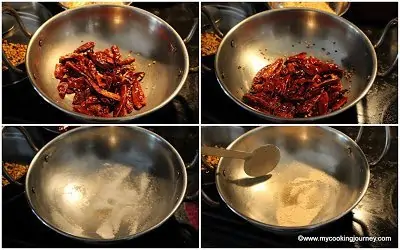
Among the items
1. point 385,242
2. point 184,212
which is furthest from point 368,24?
point 184,212

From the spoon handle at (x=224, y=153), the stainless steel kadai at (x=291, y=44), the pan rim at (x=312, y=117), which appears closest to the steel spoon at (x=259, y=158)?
the spoon handle at (x=224, y=153)

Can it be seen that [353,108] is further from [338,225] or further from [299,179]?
[338,225]

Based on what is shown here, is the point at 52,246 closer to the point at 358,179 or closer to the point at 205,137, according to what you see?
the point at 205,137

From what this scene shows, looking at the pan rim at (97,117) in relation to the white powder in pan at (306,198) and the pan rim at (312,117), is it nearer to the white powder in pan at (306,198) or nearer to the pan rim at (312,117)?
the pan rim at (312,117)

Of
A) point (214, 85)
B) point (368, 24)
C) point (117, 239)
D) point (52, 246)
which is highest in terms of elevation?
point (368, 24)

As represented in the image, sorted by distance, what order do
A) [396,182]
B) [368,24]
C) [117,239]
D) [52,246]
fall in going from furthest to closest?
[368,24] → [396,182] → [52,246] → [117,239]

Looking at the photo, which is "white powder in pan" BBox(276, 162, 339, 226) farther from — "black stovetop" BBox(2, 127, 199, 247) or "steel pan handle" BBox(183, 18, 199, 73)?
"steel pan handle" BBox(183, 18, 199, 73)

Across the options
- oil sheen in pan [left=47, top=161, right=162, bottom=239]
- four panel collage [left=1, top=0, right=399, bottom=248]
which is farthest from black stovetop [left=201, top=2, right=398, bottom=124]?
oil sheen in pan [left=47, top=161, right=162, bottom=239]
